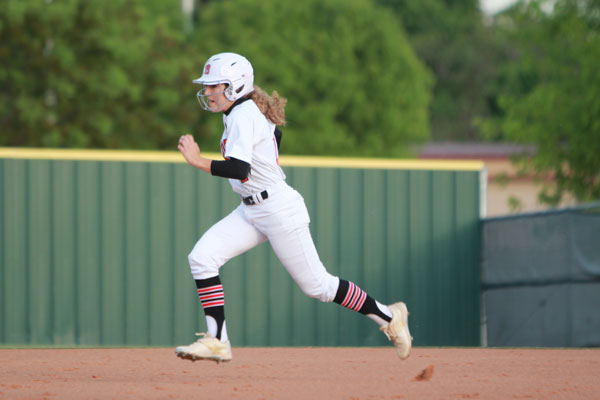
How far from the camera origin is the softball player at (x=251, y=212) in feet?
24.3

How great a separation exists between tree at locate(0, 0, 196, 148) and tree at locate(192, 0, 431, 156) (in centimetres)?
536

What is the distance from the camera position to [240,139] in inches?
289

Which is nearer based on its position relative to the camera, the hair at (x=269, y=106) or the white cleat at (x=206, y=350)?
the white cleat at (x=206, y=350)

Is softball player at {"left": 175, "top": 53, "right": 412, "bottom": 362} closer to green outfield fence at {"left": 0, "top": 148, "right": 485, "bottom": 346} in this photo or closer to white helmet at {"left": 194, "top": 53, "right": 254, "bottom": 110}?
white helmet at {"left": 194, "top": 53, "right": 254, "bottom": 110}

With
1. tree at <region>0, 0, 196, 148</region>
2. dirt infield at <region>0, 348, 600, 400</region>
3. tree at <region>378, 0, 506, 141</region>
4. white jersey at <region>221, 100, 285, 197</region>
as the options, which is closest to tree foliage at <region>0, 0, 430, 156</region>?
tree at <region>0, 0, 196, 148</region>

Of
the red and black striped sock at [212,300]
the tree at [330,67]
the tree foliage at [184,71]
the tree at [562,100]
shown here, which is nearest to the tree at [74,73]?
the tree foliage at [184,71]

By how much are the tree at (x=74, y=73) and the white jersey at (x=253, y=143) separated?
24547 millimetres

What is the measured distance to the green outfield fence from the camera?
1451cm

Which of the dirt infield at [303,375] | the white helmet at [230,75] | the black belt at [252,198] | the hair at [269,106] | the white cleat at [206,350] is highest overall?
the white helmet at [230,75]

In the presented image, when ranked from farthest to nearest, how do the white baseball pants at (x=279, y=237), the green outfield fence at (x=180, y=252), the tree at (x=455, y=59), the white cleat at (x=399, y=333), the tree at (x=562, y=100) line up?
the tree at (x=455, y=59) → the tree at (x=562, y=100) → the green outfield fence at (x=180, y=252) → the white cleat at (x=399, y=333) → the white baseball pants at (x=279, y=237)

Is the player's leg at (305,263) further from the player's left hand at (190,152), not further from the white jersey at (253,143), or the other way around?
the player's left hand at (190,152)

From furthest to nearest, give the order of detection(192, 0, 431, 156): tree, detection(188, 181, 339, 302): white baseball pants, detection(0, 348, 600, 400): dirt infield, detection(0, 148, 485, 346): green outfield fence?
detection(192, 0, 431, 156): tree → detection(0, 148, 485, 346): green outfield fence → detection(188, 181, 339, 302): white baseball pants → detection(0, 348, 600, 400): dirt infield

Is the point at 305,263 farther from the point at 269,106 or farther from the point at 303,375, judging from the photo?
the point at 269,106

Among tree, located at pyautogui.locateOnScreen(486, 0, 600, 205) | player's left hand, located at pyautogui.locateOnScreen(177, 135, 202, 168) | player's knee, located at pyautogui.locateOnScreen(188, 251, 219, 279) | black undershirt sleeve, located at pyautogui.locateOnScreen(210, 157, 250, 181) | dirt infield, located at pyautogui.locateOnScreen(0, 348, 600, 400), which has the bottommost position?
dirt infield, located at pyautogui.locateOnScreen(0, 348, 600, 400)
